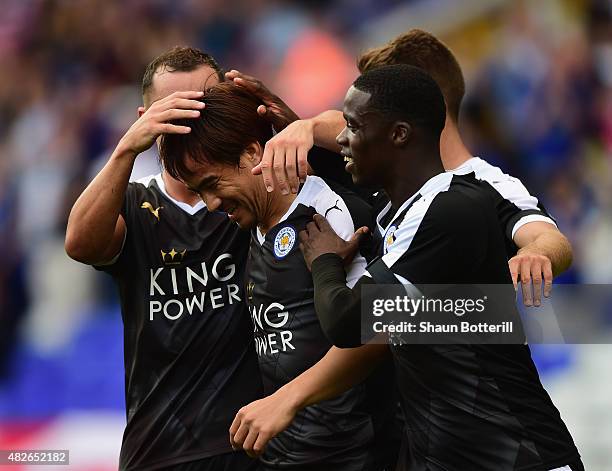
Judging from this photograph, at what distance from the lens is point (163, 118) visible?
290cm

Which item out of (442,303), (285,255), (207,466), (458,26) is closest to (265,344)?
(285,255)

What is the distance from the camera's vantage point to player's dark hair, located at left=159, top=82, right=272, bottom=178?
2.88 m

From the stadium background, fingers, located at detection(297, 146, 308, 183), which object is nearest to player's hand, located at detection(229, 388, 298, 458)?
fingers, located at detection(297, 146, 308, 183)

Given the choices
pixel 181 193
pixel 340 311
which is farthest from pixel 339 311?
pixel 181 193

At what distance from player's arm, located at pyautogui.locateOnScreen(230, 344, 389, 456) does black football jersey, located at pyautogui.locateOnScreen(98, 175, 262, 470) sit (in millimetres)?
540

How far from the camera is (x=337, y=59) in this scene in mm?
6156

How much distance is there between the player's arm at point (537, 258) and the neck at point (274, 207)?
0.67 metres

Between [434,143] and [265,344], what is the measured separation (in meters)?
0.80

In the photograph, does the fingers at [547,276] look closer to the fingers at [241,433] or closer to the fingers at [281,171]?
the fingers at [281,171]

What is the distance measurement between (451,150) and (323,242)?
0.83 metres

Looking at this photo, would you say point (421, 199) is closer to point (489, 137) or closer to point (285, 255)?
point (285, 255)

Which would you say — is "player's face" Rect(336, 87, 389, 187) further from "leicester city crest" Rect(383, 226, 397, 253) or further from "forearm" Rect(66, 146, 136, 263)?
"forearm" Rect(66, 146, 136, 263)

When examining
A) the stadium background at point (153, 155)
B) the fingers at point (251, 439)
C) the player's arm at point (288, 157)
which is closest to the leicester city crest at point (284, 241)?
the player's arm at point (288, 157)

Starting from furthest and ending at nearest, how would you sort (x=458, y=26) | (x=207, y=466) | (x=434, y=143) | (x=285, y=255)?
(x=458, y=26), (x=207, y=466), (x=285, y=255), (x=434, y=143)
